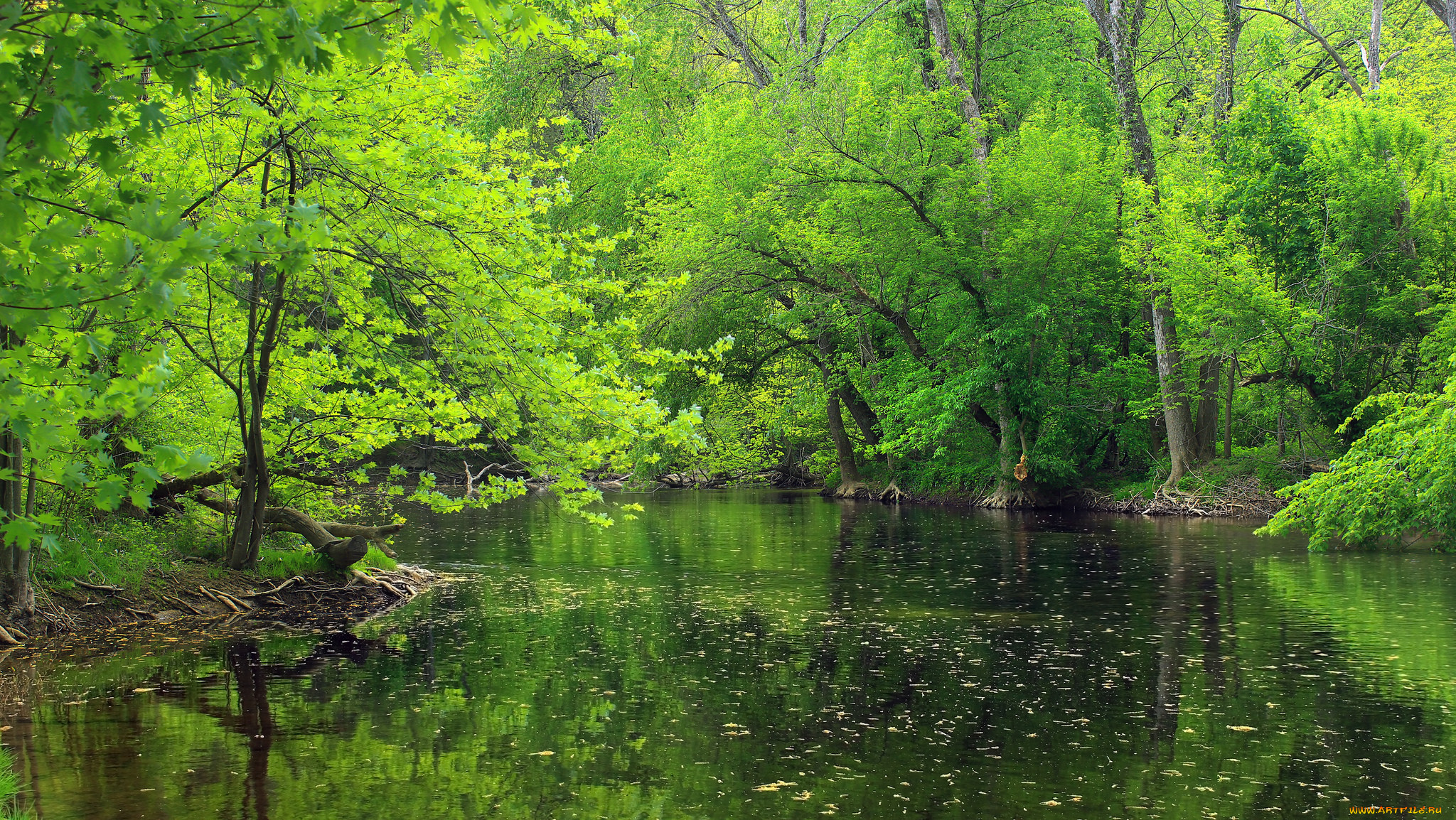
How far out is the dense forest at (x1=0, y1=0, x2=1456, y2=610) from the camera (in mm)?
4895

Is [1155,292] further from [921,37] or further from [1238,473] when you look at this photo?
[921,37]

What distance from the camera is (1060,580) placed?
17469 millimetres

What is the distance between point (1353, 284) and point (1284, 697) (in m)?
19.1

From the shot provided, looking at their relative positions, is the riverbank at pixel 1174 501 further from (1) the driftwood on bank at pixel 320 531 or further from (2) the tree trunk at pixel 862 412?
(1) the driftwood on bank at pixel 320 531

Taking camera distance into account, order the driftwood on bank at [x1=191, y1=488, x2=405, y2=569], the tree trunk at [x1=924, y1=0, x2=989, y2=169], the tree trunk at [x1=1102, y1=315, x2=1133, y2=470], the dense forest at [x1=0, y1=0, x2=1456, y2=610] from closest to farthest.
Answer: the dense forest at [x1=0, y1=0, x2=1456, y2=610]
the driftwood on bank at [x1=191, y1=488, x2=405, y2=569]
the tree trunk at [x1=924, y1=0, x2=989, y2=169]
the tree trunk at [x1=1102, y1=315, x2=1133, y2=470]

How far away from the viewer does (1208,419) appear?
30641mm

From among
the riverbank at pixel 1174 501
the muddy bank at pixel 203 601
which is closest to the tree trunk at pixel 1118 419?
the riverbank at pixel 1174 501

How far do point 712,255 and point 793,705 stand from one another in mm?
22818

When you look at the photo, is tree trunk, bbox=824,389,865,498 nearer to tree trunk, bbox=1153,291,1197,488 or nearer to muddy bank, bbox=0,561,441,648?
tree trunk, bbox=1153,291,1197,488

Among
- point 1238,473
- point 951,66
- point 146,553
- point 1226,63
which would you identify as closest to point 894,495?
point 1238,473

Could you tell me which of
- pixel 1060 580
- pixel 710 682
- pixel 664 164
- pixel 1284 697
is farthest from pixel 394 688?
pixel 664 164

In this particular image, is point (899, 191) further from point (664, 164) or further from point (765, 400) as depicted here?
point (765, 400)

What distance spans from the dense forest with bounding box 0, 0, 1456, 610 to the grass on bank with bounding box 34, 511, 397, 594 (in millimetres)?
233

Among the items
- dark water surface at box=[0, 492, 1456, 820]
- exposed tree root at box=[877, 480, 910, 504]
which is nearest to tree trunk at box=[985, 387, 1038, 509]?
exposed tree root at box=[877, 480, 910, 504]
